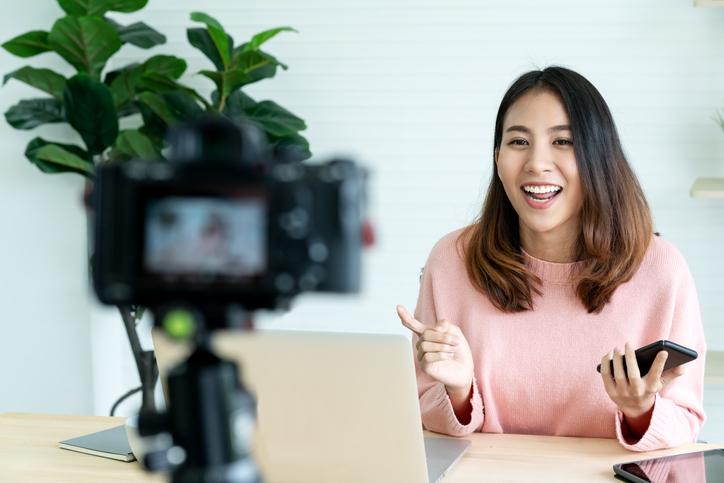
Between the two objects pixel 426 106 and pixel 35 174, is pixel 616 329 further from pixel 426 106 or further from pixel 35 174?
pixel 35 174

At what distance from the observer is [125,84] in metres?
3.12

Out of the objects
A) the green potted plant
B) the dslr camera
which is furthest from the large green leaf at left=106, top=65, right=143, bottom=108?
the dslr camera

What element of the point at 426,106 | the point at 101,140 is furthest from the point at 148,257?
the point at 426,106

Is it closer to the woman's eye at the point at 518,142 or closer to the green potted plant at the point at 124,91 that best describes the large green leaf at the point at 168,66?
the green potted plant at the point at 124,91

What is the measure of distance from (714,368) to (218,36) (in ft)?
6.09

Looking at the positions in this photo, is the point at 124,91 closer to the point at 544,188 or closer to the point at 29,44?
the point at 29,44

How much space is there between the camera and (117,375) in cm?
360

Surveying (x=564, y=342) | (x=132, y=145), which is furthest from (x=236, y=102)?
(x=564, y=342)

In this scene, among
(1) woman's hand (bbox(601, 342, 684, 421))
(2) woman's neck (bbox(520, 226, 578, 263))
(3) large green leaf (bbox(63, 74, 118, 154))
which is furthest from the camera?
(3) large green leaf (bbox(63, 74, 118, 154))

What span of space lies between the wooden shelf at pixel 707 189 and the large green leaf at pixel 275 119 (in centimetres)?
124

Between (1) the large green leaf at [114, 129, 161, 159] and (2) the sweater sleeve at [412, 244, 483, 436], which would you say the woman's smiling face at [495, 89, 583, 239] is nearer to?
(2) the sweater sleeve at [412, 244, 483, 436]

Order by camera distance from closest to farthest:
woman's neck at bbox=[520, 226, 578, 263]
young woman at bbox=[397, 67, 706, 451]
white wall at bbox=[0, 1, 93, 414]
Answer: young woman at bbox=[397, 67, 706, 451], woman's neck at bbox=[520, 226, 578, 263], white wall at bbox=[0, 1, 93, 414]

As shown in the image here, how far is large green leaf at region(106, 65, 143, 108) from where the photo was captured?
3.11 meters

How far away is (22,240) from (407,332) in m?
1.49
